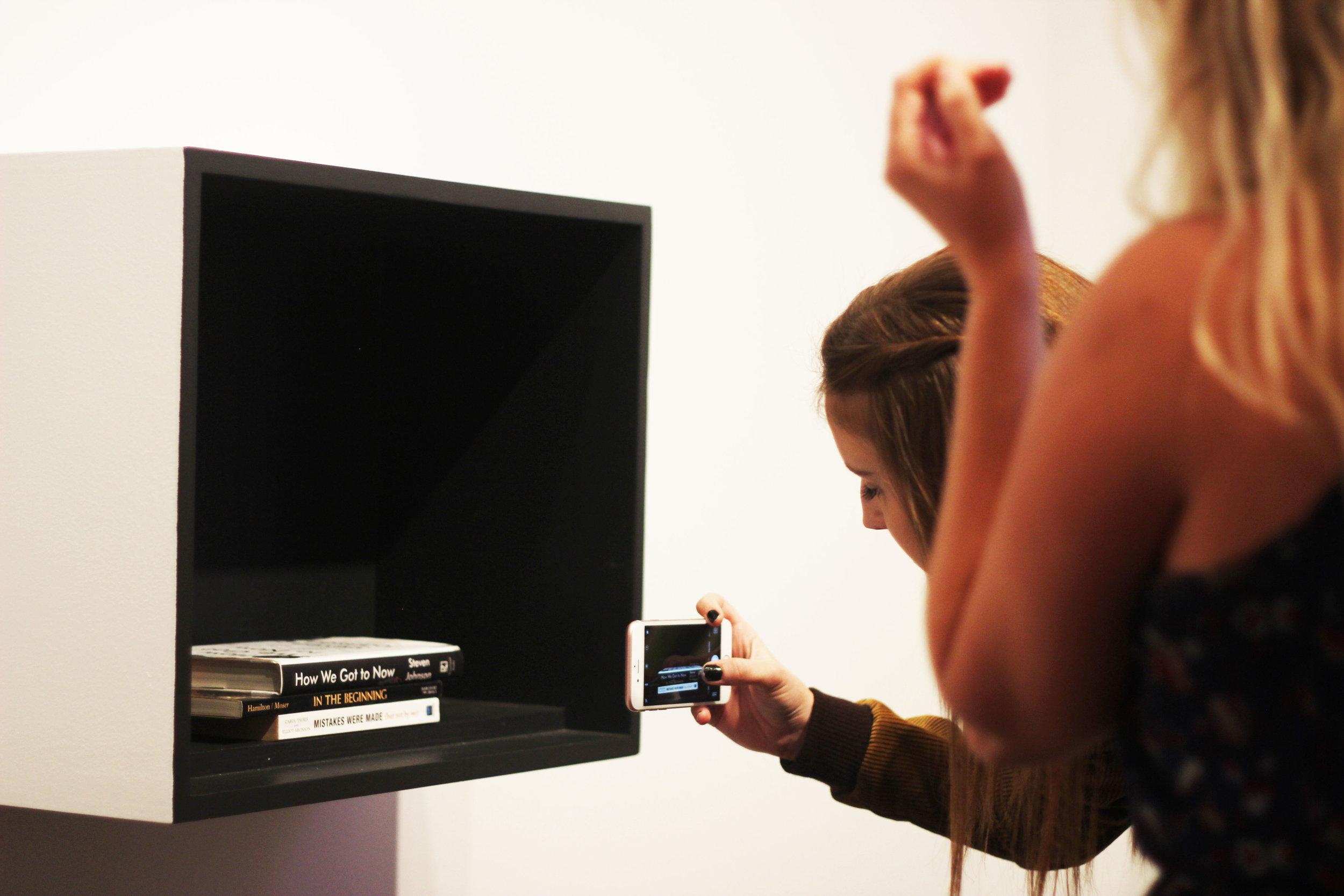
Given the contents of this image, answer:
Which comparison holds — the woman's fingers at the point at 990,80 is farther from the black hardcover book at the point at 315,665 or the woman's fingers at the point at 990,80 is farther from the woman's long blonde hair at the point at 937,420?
the black hardcover book at the point at 315,665

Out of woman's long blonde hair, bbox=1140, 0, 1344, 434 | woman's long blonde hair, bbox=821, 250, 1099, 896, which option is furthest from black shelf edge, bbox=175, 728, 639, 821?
woman's long blonde hair, bbox=1140, 0, 1344, 434

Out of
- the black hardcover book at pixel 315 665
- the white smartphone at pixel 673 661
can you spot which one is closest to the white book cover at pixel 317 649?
the black hardcover book at pixel 315 665

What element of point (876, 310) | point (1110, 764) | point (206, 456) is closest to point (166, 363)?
point (206, 456)

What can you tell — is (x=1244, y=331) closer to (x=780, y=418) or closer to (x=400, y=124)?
(x=400, y=124)

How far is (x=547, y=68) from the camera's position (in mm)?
1551

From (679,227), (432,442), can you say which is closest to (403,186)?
(432,442)

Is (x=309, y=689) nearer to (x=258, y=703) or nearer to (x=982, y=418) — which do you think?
(x=258, y=703)

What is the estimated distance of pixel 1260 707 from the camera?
1.53ft

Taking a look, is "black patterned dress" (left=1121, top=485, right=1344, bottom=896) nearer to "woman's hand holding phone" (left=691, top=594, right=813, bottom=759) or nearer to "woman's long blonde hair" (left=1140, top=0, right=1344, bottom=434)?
"woman's long blonde hair" (left=1140, top=0, right=1344, bottom=434)

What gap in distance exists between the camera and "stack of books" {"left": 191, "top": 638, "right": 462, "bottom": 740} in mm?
1062

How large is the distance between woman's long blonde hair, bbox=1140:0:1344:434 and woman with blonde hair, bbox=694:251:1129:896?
0.59m

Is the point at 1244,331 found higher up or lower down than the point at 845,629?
higher up

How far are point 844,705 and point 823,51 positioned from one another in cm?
98

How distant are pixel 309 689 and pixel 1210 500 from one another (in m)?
0.81
